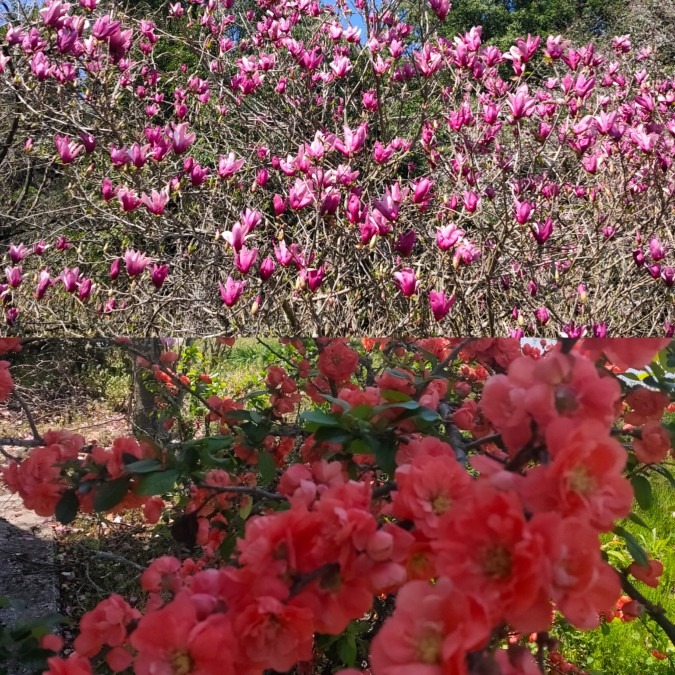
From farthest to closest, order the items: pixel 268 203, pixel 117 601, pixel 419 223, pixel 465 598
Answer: pixel 268 203 < pixel 419 223 < pixel 117 601 < pixel 465 598

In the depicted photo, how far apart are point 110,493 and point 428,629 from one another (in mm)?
375

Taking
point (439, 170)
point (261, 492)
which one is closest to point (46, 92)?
point (439, 170)

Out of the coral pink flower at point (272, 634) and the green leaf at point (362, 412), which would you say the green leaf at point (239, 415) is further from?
the coral pink flower at point (272, 634)

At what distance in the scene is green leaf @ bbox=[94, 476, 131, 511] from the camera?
1.89ft

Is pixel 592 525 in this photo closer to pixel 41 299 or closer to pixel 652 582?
pixel 652 582

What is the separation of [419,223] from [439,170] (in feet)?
0.73

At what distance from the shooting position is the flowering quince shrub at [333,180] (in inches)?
43.3

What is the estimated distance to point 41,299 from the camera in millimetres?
1095

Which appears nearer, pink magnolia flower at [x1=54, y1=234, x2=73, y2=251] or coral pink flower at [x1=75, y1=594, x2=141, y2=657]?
coral pink flower at [x1=75, y1=594, x2=141, y2=657]

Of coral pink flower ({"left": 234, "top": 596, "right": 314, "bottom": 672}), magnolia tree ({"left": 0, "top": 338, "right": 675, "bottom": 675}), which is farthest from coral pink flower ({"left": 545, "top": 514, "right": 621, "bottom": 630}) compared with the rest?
coral pink flower ({"left": 234, "top": 596, "right": 314, "bottom": 672})

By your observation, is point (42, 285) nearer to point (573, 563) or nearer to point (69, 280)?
point (69, 280)

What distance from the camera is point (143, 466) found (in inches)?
22.4

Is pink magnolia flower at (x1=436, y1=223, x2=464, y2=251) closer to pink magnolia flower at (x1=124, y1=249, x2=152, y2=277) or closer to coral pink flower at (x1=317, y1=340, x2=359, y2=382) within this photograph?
coral pink flower at (x1=317, y1=340, x2=359, y2=382)

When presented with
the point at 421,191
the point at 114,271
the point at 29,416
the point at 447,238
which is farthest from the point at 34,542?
the point at 421,191
